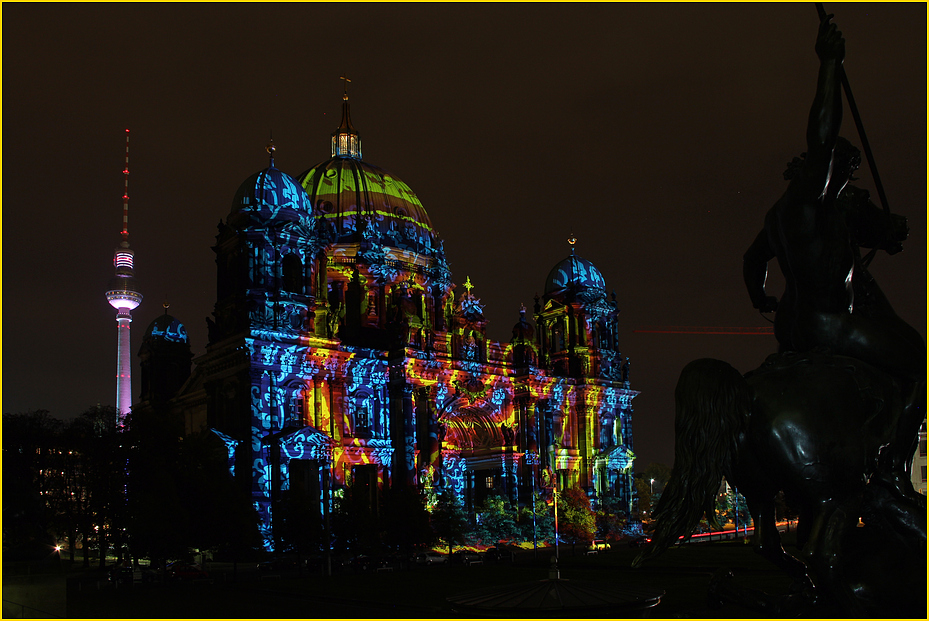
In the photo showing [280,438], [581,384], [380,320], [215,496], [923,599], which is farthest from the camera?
[581,384]

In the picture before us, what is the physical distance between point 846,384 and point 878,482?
957 millimetres

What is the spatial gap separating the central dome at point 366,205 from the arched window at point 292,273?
44.5 feet

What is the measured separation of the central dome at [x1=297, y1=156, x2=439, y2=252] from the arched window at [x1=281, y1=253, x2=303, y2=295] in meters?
13.6

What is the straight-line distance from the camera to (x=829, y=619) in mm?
8984

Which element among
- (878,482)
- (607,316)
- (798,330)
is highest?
(607,316)

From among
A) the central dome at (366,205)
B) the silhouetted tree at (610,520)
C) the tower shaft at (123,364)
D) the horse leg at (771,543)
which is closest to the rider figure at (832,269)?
the horse leg at (771,543)

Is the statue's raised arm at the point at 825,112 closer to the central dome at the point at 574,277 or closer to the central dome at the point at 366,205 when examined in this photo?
the central dome at the point at 366,205

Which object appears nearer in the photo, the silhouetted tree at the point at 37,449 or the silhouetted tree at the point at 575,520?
the silhouetted tree at the point at 37,449

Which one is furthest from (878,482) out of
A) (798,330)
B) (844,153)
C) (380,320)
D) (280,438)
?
(380,320)

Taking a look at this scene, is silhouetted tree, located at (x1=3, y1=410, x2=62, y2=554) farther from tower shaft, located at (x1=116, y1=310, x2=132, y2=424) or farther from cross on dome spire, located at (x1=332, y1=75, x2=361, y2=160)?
tower shaft, located at (x1=116, y1=310, x2=132, y2=424)

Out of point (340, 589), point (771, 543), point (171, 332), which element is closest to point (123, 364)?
Answer: point (171, 332)

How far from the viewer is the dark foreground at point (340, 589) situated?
17.0 meters

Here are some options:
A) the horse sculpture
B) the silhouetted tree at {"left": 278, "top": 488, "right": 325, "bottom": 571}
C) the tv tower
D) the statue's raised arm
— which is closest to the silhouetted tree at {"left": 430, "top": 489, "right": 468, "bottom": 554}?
the silhouetted tree at {"left": 278, "top": 488, "right": 325, "bottom": 571}

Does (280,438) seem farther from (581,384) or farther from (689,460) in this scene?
(689,460)
